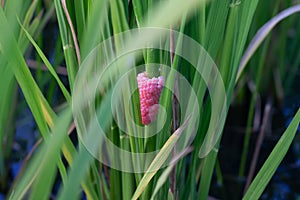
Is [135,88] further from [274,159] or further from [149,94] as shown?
[274,159]

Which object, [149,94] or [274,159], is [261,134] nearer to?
[274,159]

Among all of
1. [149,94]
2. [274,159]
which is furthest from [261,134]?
[149,94]

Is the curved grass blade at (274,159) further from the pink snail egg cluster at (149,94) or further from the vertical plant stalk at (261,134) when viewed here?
the vertical plant stalk at (261,134)

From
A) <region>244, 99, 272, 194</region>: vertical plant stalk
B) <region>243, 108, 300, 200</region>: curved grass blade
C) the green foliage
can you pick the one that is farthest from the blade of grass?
<region>244, 99, 272, 194</region>: vertical plant stalk

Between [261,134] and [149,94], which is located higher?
[149,94]

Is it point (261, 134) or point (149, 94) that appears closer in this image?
point (149, 94)
